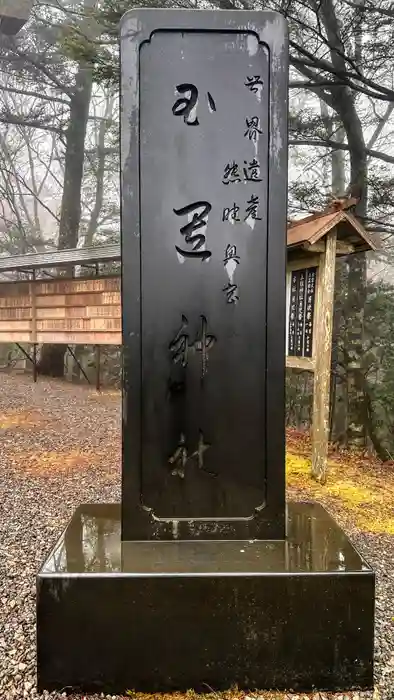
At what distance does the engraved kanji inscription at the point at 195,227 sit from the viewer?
259 cm

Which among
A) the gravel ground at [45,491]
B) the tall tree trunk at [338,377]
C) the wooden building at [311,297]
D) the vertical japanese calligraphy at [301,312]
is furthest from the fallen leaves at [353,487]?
the vertical japanese calligraphy at [301,312]

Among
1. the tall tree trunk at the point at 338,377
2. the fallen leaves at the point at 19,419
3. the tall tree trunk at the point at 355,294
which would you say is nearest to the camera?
the tall tree trunk at the point at 355,294

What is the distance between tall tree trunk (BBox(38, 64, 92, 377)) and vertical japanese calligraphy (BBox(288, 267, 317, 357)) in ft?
24.0

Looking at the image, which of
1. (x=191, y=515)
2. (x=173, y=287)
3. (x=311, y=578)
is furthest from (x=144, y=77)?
(x=311, y=578)

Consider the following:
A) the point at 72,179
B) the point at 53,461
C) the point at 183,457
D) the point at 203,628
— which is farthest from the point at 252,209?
the point at 72,179

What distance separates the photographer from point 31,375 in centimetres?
1220

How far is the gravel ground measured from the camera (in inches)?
97.9

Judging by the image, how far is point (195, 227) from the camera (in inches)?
102

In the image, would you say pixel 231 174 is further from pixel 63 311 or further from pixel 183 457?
pixel 63 311

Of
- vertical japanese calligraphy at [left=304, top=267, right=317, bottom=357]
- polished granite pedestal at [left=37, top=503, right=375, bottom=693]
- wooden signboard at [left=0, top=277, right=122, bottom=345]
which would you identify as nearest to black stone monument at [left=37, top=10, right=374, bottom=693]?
polished granite pedestal at [left=37, top=503, right=375, bottom=693]

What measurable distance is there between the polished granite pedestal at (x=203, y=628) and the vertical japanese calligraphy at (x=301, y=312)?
11.8 feet

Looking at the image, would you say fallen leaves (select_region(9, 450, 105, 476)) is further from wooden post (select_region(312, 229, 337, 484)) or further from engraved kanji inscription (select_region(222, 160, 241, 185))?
engraved kanji inscription (select_region(222, 160, 241, 185))

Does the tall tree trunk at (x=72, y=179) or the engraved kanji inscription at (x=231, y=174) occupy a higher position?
the tall tree trunk at (x=72, y=179)

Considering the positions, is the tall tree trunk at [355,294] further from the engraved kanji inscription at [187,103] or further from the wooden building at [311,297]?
the engraved kanji inscription at [187,103]
